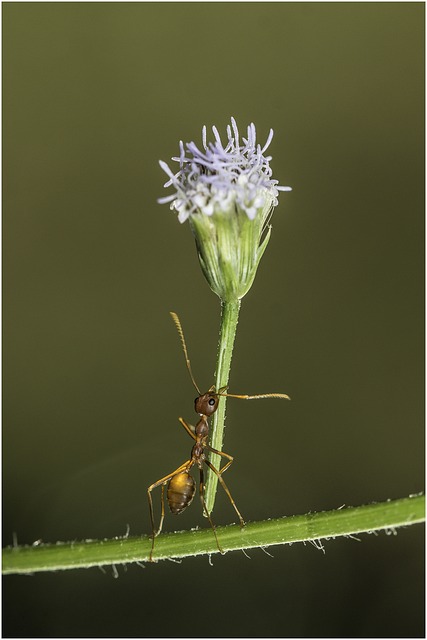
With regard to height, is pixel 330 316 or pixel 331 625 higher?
pixel 330 316

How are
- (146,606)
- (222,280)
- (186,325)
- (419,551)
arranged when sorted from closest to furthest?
1. (222,280)
2. (146,606)
3. (419,551)
4. (186,325)

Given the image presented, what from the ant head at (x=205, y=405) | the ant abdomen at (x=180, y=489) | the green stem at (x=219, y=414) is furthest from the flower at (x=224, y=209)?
the ant abdomen at (x=180, y=489)

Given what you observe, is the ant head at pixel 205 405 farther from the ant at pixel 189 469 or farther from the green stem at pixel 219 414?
the green stem at pixel 219 414

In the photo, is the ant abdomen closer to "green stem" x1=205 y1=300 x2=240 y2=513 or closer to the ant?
the ant

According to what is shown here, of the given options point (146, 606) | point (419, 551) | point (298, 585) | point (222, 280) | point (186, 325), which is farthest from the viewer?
point (186, 325)

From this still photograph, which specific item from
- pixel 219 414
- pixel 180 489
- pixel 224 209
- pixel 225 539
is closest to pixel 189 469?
pixel 180 489

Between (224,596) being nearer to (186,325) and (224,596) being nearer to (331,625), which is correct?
(331,625)

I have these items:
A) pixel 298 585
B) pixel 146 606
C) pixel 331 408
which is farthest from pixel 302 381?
pixel 146 606
